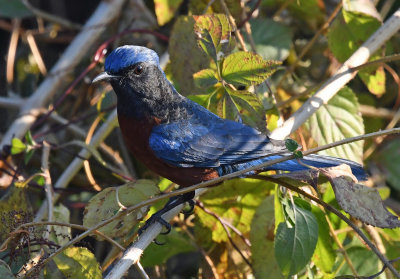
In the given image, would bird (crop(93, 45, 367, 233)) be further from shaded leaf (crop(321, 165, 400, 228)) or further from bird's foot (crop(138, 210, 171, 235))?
shaded leaf (crop(321, 165, 400, 228))

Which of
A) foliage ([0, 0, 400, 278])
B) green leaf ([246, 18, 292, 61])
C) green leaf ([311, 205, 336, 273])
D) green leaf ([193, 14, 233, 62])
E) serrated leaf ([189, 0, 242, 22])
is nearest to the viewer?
foliage ([0, 0, 400, 278])

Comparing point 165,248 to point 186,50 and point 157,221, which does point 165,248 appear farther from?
point 186,50

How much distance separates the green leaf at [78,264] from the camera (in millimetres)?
2488

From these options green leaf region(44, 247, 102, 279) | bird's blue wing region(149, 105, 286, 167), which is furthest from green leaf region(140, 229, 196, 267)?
green leaf region(44, 247, 102, 279)

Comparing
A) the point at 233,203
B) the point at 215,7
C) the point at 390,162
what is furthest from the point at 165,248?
the point at 390,162

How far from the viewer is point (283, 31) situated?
407cm

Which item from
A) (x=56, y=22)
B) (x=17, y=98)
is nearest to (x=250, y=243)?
(x=17, y=98)

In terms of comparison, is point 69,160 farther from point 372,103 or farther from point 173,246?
point 372,103

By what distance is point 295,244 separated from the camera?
2.60 meters

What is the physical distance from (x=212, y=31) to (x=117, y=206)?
0.98 m

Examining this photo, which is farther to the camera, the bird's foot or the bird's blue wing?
the bird's blue wing

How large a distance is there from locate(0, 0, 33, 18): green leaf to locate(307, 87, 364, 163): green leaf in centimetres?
250

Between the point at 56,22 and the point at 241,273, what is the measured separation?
8.85 feet

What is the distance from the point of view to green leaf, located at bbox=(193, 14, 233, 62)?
9.71 ft
